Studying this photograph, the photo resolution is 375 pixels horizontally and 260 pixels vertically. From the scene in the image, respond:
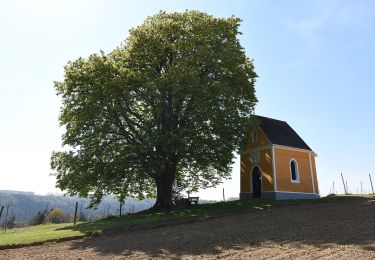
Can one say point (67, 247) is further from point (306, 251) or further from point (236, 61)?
point (236, 61)

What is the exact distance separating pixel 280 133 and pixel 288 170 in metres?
4.53

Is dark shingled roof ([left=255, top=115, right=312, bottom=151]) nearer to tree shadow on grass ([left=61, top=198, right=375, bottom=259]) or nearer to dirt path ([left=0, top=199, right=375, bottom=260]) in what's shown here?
tree shadow on grass ([left=61, top=198, right=375, bottom=259])

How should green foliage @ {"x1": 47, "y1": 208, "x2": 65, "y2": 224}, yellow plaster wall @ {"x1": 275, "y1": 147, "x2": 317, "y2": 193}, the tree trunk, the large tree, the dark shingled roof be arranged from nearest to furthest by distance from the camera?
the large tree → the tree trunk → yellow plaster wall @ {"x1": 275, "y1": 147, "x2": 317, "y2": 193} → the dark shingled roof → green foliage @ {"x1": 47, "y1": 208, "x2": 65, "y2": 224}

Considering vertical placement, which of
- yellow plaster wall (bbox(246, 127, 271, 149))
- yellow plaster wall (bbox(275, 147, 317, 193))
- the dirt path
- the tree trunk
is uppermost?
yellow plaster wall (bbox(246, 127, 271, 149))

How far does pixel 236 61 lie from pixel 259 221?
14.6 metres

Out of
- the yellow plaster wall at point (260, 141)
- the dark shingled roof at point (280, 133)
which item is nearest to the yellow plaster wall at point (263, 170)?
the yellow plaster wall at point (260, 141)

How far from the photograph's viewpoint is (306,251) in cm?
1152

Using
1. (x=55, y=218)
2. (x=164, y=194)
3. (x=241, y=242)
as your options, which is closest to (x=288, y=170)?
(x=164, y=194)

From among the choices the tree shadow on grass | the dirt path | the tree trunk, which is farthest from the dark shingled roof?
the dirt path

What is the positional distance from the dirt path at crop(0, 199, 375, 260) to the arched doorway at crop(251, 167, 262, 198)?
15.1 metres

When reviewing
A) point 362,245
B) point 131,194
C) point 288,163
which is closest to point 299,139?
point 288,163

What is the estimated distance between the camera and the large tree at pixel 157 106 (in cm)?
2659

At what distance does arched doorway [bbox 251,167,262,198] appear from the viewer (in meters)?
35.2

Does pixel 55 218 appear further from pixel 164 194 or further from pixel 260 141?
pixel 260 141
